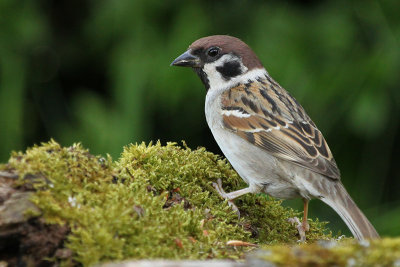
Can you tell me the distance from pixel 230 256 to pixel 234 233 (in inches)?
17.0

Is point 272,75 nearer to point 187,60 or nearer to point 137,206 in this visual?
→ point 187,60

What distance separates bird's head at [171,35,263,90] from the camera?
4.74 m

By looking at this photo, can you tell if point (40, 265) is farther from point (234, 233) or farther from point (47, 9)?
point (47, 9)

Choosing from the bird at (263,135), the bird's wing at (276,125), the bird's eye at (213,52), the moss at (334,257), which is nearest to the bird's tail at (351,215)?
the bird at (263,135)

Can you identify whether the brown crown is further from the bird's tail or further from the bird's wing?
the bird's tail

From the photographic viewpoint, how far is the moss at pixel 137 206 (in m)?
2.54

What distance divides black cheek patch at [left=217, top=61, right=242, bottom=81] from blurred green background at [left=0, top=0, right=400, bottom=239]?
80 centimetres

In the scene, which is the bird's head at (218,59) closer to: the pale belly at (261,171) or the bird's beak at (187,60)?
the bird's beak at (187,60)

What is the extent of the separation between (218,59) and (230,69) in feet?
0.43

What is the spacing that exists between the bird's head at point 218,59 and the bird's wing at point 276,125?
18cm

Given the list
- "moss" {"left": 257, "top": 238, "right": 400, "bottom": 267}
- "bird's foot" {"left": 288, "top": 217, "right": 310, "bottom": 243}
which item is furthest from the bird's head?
"moss" {"left": 257, "top": 238, "right": 400, "bottom": 267}

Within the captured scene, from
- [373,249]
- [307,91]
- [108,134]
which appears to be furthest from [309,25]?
[373,249]

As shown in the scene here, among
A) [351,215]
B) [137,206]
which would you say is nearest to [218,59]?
[351,215]

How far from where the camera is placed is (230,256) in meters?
2.73
